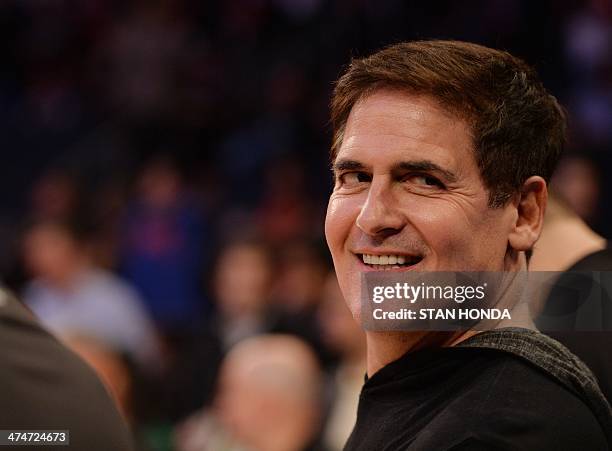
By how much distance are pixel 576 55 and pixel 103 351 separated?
4137mm

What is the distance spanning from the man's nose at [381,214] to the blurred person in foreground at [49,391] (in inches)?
17.6

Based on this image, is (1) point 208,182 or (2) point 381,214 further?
(1) point 208,182

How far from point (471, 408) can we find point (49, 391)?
571 millimetres

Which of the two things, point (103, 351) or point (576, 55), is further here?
point (576, 55)

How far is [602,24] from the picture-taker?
648 centimetres

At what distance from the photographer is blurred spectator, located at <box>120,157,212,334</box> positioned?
6.07 meters

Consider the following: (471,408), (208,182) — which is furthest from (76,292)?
(471,408)

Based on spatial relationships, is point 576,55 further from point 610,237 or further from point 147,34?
point 147,34

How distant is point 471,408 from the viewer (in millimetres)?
1327

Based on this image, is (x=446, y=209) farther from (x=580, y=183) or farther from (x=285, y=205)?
(x=285, y=205)

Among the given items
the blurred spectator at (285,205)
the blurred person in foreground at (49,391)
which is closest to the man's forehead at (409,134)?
the blurred person in foreground at (49,391)

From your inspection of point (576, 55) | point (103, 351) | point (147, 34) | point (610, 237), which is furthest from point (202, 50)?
point (103, 351)

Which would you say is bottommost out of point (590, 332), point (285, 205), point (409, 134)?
point (285, 205)

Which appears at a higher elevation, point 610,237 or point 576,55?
point 576,55
